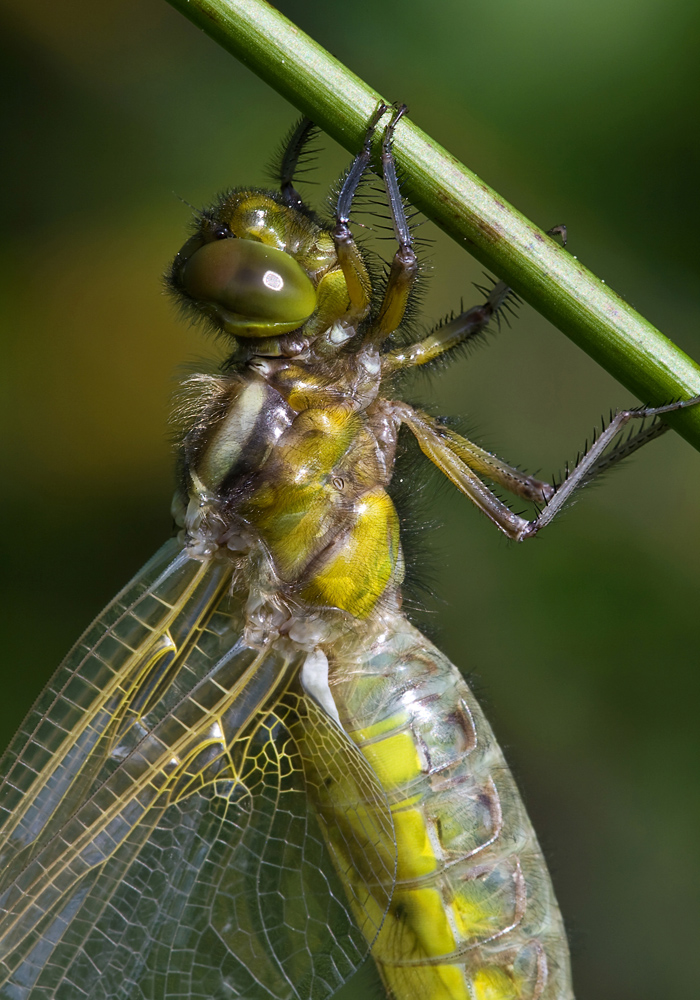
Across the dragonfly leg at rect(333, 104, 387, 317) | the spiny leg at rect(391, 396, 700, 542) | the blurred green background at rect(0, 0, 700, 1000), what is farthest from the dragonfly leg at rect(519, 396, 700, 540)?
the blurred green background at rect(0, 0, 700, 1000)

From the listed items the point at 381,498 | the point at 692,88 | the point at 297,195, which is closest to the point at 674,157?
the point at 692,88

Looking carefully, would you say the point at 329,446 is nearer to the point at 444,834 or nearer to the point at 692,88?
the point at 444,834

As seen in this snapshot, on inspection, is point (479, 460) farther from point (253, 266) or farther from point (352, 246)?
point (253, 266)

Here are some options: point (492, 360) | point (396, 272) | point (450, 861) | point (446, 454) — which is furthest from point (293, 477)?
point (492, 360)

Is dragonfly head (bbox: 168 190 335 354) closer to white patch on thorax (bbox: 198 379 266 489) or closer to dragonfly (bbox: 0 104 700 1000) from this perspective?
dragonfly (bbox: 0 104 700 1000)

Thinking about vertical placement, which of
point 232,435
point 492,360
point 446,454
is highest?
point 492,360

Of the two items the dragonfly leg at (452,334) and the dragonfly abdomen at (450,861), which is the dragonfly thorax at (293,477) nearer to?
the dragonfly leg at (452,334)
